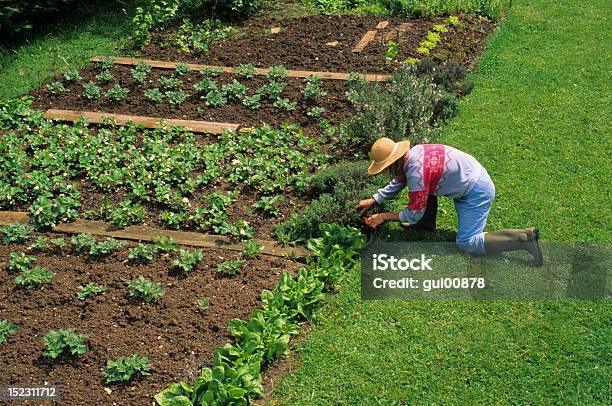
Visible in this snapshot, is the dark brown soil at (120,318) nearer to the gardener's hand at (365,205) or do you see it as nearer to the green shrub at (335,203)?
the green shrub at (335,203)

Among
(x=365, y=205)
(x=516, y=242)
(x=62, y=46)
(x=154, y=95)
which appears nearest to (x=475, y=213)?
(x=516, y=242)

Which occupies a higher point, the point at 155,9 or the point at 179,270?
the point at 155,9

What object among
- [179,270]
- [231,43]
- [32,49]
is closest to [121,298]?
[179,270]

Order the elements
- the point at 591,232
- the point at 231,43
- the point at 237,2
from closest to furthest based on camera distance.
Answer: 1. the point at 591,232
2. the point at 231,43
3. the point at 237,2

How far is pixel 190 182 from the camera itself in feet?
23.3

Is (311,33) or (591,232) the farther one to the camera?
(311,33)

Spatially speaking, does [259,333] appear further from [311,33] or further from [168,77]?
[311,33]

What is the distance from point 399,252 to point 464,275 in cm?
56

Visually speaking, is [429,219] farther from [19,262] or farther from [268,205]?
[19,262]

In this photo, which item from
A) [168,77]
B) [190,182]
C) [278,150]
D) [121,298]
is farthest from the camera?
[168,77]

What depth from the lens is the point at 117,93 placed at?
350 inches

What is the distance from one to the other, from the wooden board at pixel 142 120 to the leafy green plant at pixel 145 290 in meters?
2.62

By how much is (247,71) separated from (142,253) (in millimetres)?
3620

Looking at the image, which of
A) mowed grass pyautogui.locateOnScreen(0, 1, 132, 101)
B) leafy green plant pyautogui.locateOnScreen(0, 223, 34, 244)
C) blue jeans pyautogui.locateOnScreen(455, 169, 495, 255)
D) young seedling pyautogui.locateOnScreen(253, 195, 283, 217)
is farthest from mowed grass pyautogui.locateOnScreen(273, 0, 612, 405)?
mowed grass pyautogui.locateOnScreen(0, 1, 132, 101)
